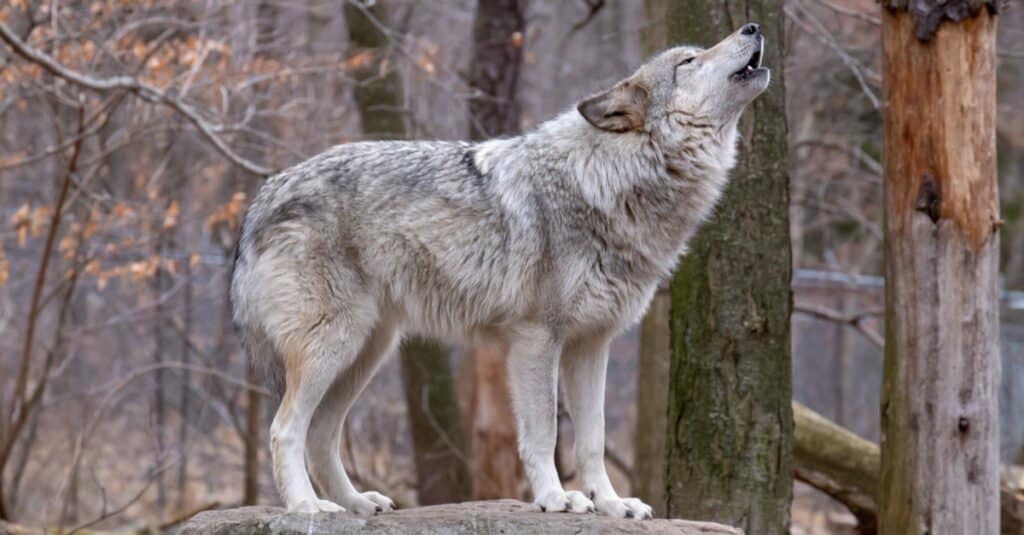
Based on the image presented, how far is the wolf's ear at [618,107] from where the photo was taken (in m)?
5.34

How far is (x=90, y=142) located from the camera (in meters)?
10.7

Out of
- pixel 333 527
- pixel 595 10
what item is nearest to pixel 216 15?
pixel 595 10

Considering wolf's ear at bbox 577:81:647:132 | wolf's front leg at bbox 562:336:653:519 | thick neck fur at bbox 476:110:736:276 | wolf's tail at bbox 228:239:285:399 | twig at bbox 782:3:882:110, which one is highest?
twig at bbox 782:3:882:110

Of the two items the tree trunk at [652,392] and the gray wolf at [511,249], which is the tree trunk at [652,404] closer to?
the tree trunk at [652,392]

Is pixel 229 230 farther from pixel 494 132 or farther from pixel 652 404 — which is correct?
pixel 652 404

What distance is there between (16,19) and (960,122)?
7183 millimetres

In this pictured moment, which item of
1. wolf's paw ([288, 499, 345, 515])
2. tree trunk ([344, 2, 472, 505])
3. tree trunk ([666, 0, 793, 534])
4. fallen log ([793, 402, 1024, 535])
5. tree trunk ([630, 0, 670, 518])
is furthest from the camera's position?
tree trunk ([344, 2, 472, 505])

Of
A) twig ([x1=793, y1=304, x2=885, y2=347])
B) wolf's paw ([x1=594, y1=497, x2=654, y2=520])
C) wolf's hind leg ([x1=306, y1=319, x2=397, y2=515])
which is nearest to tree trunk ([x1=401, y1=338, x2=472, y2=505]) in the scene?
twig ([x1=793, y1=304, x2=885, y2=347])

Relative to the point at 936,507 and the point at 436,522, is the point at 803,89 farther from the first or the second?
the point at 436,522

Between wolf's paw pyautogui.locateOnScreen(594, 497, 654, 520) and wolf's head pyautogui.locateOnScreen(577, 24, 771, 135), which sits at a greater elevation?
wolf's head pyautogui.locateOnScreen(577, 24, 771, 135)

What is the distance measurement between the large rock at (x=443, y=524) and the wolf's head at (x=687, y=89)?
5.83 feet

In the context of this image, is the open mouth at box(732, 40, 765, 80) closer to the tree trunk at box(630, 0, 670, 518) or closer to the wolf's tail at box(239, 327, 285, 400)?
the wolf's tail at box(239, 327, 285, 400)

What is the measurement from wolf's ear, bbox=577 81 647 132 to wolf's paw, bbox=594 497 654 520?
1.68 meters

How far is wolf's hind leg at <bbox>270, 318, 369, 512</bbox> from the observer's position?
5.02m
